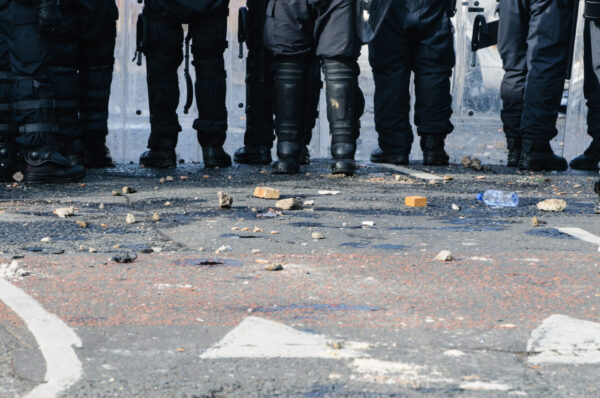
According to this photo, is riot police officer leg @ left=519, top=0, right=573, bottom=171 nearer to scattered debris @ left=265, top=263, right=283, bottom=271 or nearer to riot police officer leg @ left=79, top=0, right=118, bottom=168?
riot police officer leg @ left=79, top=0, right=118, bottom=168

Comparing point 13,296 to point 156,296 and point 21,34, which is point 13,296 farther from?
point 21,34

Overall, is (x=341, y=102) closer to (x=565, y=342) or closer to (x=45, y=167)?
(x=45, y=167)

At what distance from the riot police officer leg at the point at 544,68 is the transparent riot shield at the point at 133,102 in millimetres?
2857

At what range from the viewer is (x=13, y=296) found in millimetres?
2295

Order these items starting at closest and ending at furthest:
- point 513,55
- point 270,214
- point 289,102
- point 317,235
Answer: point 317,235 → point 270,214 → point 289,102 → point 513,55

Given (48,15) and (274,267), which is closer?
(274,267)

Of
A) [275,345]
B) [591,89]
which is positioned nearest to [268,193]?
[275,345]

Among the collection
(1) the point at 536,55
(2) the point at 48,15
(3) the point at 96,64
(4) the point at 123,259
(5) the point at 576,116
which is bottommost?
(4) the point at 123,259

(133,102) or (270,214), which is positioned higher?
(133,102)

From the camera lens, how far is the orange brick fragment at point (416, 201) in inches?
169

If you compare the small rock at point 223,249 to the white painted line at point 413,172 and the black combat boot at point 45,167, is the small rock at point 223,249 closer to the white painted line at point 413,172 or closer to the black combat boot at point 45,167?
the black combat boot at point 45,167

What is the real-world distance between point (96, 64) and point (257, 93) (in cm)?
115

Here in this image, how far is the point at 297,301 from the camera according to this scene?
2.28 meters

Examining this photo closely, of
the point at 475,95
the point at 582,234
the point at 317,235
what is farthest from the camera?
the point at 475,95
